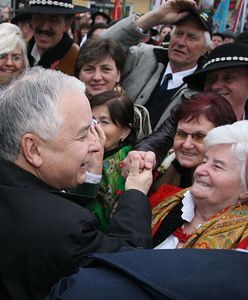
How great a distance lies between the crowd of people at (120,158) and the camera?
1.31 metres

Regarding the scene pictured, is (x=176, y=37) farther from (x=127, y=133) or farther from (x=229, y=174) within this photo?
(x=229, y=174)

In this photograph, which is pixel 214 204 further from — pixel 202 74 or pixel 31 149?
pixel 202 74

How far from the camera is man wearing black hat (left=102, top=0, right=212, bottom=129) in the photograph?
3.30 m

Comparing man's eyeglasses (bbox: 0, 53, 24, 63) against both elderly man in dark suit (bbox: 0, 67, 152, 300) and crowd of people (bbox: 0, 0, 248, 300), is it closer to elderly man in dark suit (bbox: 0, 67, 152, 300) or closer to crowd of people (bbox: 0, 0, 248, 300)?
crowd of people (bbox: 0, 0, 248, 300)

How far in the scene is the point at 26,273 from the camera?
1321mm

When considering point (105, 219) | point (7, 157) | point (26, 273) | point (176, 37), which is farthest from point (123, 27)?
point (26, 273)

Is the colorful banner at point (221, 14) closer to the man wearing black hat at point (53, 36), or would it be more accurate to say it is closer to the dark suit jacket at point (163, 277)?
the man wearing black hat at point (53, 36)

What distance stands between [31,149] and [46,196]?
202 millimetres

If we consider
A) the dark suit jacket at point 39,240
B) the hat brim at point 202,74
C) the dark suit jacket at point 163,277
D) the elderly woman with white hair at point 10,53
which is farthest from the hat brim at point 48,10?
the dark suit jacket at point 163,277

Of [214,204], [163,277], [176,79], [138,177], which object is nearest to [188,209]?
[214,204]

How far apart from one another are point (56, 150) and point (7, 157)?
0.17 m

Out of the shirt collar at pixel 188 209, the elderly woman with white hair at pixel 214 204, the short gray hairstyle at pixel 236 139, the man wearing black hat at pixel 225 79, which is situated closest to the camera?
the elderly woman with white hair at pixel 214 204

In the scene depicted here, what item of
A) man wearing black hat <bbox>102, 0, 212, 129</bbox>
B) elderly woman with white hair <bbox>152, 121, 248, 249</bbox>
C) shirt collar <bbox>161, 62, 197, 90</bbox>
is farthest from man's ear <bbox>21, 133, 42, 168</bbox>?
shirt collar <bbox>161, 62, 197, 90</bbox>

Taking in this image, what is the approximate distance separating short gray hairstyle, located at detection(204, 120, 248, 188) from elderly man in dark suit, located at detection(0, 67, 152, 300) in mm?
494
